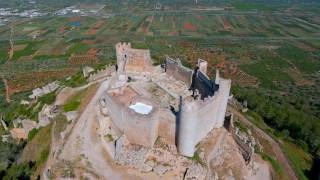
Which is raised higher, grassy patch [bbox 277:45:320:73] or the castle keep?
the castle keep

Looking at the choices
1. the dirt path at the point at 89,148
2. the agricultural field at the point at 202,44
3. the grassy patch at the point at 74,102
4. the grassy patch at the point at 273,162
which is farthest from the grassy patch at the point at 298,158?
the grassy patch at the point at 74,102

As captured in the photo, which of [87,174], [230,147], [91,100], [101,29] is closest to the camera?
[87,174]

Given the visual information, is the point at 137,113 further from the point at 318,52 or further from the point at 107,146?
the point at 318,52

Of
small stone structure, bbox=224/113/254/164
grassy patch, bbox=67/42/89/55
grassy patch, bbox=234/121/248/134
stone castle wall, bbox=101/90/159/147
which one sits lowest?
grassy patch, bbox=67/42/89/55

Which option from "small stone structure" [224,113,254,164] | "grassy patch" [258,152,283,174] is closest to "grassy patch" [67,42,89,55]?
"small stone structure" [224,113,254,164]

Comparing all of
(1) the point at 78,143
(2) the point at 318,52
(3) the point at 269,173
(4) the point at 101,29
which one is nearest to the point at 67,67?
(4) the point at 101,29

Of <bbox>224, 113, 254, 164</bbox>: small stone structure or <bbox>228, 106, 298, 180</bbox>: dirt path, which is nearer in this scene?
<bbox>224, 113, 254, 164</bbox>: small stone structure

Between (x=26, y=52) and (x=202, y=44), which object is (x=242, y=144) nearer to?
(x=202, y=44)

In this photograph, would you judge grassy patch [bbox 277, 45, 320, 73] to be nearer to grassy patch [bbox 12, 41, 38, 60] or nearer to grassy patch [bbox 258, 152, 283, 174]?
grassy patch [bbox 258, 152, 283, 174]
